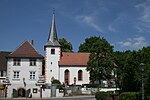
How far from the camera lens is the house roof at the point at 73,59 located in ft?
242

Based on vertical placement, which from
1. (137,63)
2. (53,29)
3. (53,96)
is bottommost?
(53,96)

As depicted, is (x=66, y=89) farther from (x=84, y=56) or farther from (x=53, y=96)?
(x=84, y=56)

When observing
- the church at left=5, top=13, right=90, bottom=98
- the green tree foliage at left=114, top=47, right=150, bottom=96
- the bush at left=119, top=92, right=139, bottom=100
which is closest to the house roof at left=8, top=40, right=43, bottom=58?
the church at left=5, top=13, right=90, bottom=98

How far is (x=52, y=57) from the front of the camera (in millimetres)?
73250

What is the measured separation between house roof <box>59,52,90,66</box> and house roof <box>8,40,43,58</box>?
44.1 ft

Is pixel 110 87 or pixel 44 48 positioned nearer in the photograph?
pixel 110 87

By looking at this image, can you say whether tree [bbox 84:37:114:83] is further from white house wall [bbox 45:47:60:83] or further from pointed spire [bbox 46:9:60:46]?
pointed spire [bbox 46:9:60:46]

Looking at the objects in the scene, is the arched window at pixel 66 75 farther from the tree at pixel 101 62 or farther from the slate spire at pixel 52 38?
the tree at pixel 101 62

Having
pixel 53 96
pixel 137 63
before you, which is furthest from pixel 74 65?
pixel 137 63

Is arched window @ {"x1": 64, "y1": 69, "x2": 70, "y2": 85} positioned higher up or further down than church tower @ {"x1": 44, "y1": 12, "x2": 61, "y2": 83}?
further down

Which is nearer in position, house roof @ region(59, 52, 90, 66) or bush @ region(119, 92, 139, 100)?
bush @ region(119, 92, 139, 100)

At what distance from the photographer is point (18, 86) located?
58.5m

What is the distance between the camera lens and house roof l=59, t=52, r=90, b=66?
7374 cm

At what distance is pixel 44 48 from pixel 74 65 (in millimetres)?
9182
